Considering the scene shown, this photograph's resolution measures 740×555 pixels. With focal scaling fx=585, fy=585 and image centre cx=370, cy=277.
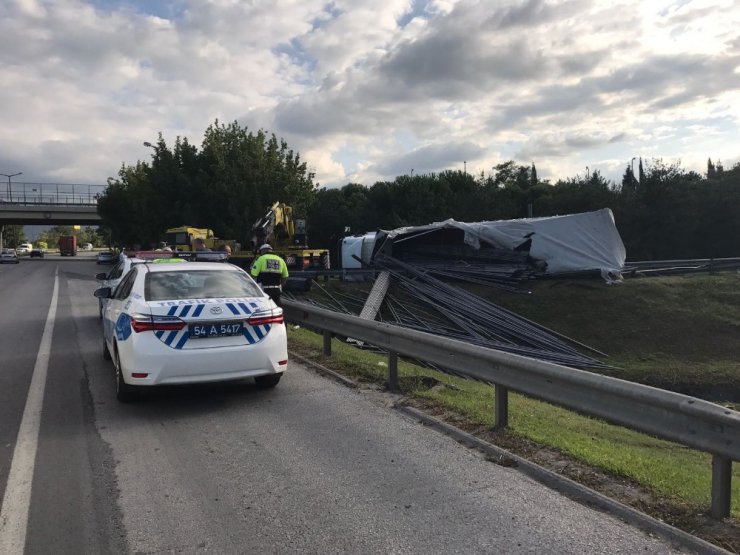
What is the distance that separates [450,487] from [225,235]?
1308 inches

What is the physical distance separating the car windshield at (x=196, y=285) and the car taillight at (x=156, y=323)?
1.39 feet

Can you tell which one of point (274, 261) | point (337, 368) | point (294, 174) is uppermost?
point (294, 174)

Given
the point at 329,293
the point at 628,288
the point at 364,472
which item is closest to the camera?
the point at 364,472

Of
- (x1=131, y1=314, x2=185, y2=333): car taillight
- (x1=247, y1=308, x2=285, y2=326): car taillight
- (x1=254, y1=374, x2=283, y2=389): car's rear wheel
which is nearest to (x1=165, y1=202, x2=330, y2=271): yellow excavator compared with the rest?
(x1=254, y1=374, x2=283, y2=389): car's rear wheel

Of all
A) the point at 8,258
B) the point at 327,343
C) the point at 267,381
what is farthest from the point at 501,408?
the point at 8,258

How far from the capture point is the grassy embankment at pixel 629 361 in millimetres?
4969

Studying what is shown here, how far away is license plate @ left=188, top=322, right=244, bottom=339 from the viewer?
19.9ft

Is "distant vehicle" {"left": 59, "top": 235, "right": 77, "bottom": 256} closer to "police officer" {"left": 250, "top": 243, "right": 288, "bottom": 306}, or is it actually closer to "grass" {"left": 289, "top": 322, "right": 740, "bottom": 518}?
"police officer" {"left": 250, "top": 243, "right": 288, "bottom": 306}

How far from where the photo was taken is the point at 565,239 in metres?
19.7

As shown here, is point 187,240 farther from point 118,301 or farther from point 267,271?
point 118,301

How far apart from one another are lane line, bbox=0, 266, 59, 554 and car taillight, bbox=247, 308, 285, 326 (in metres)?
2.28

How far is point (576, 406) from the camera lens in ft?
15.3

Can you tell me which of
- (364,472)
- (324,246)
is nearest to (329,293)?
(364,472)

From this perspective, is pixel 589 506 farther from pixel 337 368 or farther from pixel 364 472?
pixel 337 368
